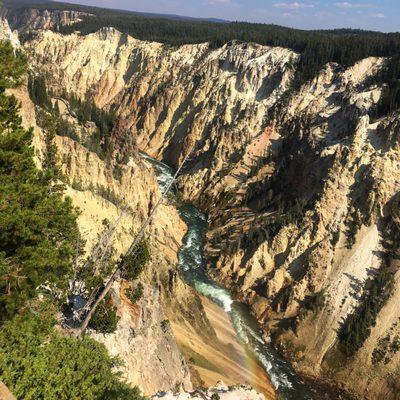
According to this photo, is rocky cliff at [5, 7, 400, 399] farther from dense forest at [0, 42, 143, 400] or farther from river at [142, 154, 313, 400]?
dense forest at [0, 42, 143, 400]

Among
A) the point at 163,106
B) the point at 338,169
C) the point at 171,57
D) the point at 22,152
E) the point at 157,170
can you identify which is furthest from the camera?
the point at 171,57

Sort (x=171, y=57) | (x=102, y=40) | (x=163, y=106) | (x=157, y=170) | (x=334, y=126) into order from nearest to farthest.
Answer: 1. (x=334, y=126)
2. (x=157, y=170)
3. (x=163, y=106)
4. (x=171, y=57)
5. (x=102, y=40)

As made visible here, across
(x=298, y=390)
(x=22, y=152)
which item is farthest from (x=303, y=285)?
(x=22, y=152)

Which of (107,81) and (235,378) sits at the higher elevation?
(107,81)

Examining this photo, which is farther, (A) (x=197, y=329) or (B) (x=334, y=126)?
(B) (x=334, y=126)

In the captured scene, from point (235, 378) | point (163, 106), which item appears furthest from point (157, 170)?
point (235, 378)

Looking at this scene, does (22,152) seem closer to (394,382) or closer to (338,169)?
(394,382)

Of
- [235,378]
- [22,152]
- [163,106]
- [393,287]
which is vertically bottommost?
[235,378]

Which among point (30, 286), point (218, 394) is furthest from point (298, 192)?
point (30, 286)
